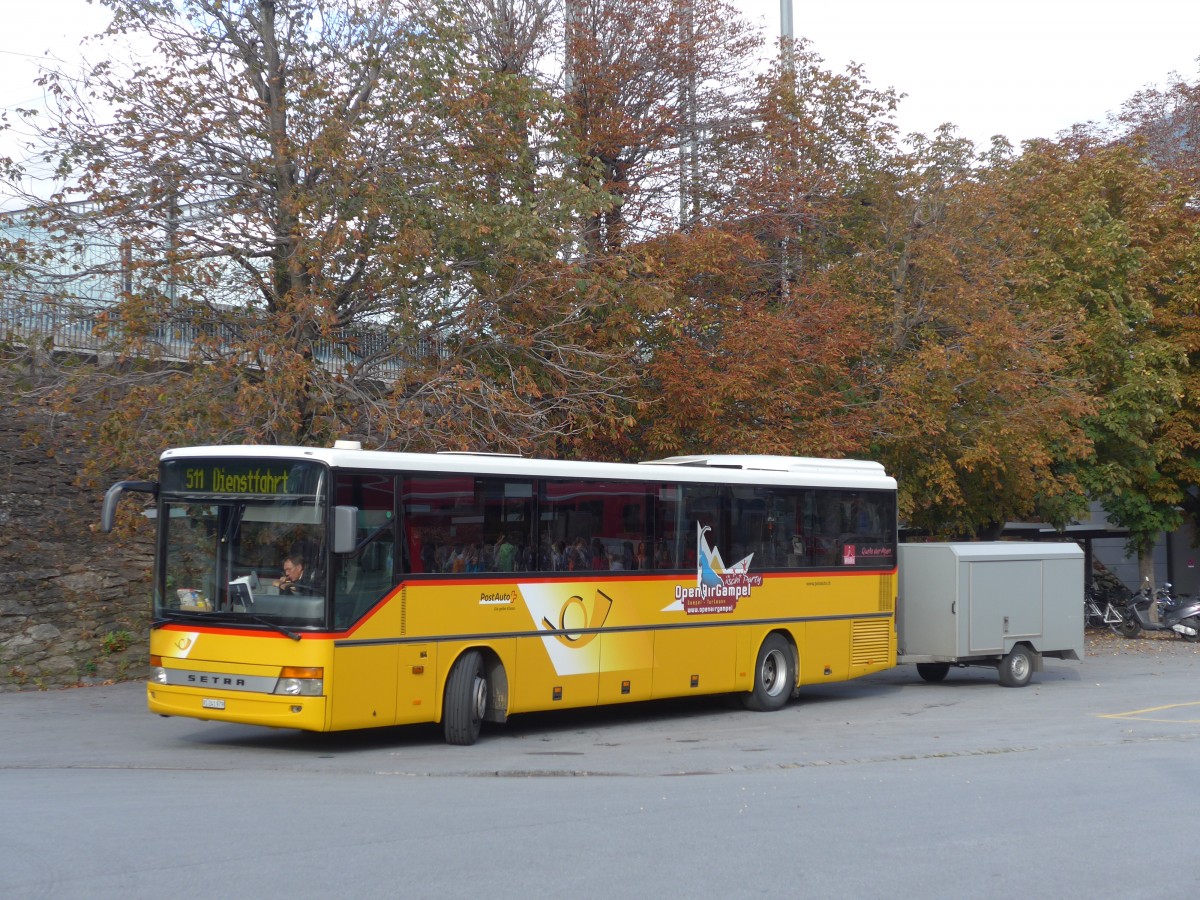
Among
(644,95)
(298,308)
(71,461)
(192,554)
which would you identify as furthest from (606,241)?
(192,554)

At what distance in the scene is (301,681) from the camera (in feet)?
40.7

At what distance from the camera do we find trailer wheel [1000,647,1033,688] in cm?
2030

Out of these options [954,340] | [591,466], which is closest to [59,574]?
[591,466]

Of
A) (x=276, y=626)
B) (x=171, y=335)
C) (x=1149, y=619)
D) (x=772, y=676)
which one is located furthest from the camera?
(x=1149, y=619)

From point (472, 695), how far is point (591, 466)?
2996 mm

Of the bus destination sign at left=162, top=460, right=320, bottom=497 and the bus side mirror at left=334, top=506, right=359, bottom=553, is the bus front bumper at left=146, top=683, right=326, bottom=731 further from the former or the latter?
the bus destination sign at left=162, top=460, right=320, bottom=497

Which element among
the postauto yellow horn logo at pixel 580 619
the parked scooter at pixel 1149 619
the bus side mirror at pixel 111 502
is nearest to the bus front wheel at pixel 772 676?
the postauto yellow horn logo at pixel 580 619

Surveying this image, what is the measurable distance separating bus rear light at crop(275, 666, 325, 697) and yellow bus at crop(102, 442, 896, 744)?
0.05ft

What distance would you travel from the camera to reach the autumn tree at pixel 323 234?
1642 cm

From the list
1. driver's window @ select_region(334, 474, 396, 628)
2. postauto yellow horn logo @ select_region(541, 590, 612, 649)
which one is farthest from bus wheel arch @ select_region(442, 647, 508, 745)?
driver's window @ select_region(334, 474, 396, 628)

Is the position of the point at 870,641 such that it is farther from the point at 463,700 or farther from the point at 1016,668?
the point at 463,700

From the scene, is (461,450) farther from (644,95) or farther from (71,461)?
(644,95)

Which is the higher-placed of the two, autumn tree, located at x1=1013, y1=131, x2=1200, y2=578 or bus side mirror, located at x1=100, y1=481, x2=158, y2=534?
autumn tree, located at x1=1013, y1=131, x2=1200, y2=578

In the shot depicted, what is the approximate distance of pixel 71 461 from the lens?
21.7 metres
